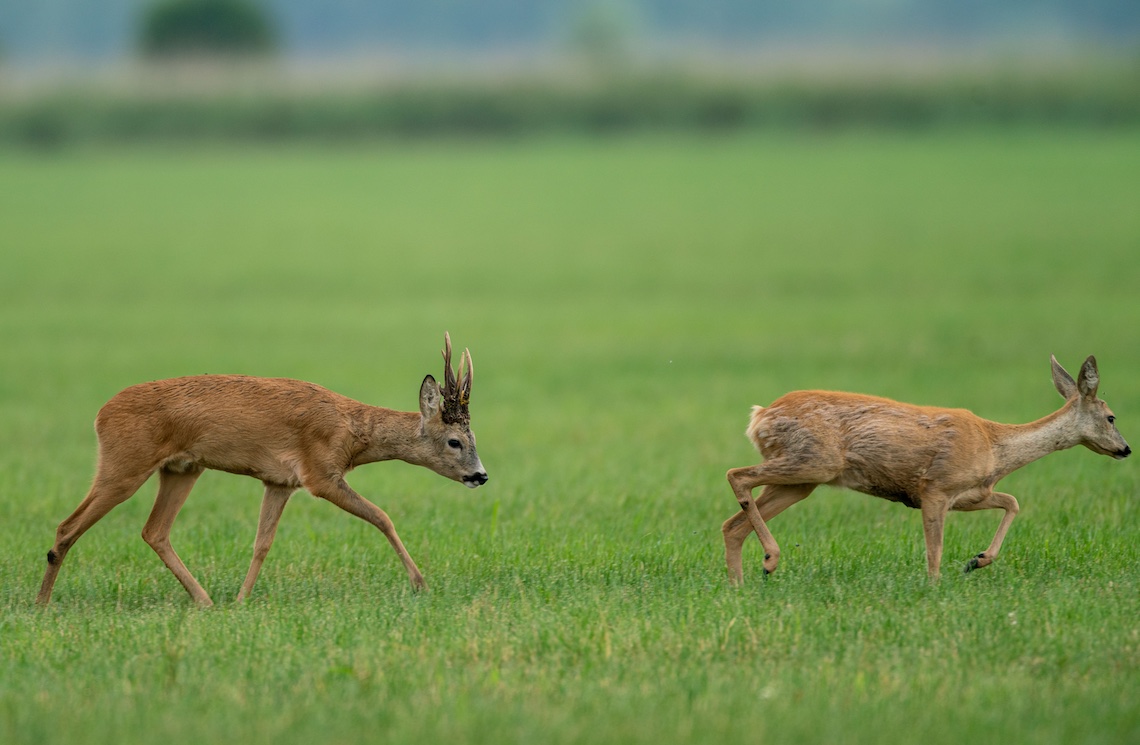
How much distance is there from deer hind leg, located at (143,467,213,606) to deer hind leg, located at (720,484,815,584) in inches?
106

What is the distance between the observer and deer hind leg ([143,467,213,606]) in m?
8.26

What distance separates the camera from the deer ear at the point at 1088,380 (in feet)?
27.9

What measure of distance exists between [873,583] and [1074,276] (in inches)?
680

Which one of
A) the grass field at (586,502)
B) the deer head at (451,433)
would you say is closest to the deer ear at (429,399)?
the deer head at (451,433)

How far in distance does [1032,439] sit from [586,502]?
317 centimetres

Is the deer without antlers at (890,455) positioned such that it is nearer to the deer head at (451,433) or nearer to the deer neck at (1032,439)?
the deer neck at (1032,439)

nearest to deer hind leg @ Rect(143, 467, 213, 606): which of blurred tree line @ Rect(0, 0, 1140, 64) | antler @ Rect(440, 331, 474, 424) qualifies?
antler @ Rect(440, 331, 474, 424)

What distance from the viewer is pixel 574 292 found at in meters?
25.4

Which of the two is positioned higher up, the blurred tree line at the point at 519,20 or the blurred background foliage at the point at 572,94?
the blurred tree line at the point at 519,20

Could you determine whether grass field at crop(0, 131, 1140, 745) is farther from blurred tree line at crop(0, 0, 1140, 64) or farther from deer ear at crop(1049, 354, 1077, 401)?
blurred tree line at crop(0, 0, 1140, 64)

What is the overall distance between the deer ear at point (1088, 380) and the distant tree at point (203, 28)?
83.7 m

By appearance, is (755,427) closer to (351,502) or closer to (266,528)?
(351,502)

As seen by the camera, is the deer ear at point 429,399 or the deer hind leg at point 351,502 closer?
the deer hind leg at point 351,502

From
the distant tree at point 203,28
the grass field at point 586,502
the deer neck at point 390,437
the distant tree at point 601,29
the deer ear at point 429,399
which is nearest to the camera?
the grass field at point 586,502
